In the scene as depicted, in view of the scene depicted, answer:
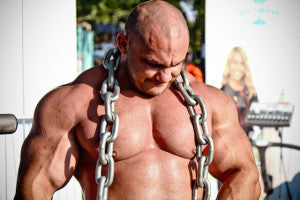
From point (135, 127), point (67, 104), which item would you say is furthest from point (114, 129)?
point (67, 104)

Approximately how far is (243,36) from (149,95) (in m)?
2.05

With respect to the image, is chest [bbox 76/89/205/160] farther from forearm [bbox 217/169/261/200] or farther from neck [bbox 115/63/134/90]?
forearm [bbox 217/169/261/200]

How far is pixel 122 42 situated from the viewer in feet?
5.47

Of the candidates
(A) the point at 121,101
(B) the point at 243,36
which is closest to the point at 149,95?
(A) the point at 121,101

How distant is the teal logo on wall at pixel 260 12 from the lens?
3412 mm

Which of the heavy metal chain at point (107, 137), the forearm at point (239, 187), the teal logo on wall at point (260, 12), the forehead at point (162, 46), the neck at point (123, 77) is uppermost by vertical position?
the teal logo on wall at point (260, 12)

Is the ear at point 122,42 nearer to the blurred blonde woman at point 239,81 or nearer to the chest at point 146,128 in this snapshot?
the chest at point 146,128

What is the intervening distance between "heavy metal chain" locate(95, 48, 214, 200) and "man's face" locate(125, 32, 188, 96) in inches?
4.1

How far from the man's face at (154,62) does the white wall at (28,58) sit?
1.52 m

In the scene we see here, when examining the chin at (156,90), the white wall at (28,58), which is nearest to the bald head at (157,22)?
the chin at (156,90)

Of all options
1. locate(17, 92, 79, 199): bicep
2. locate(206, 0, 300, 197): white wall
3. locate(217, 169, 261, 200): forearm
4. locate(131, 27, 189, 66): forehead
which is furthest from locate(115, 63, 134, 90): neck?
locate(206, 0, 300, 197): white wall

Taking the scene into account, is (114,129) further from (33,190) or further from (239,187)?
(239,187)

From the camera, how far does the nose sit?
1515 mm

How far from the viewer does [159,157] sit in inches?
64.3
